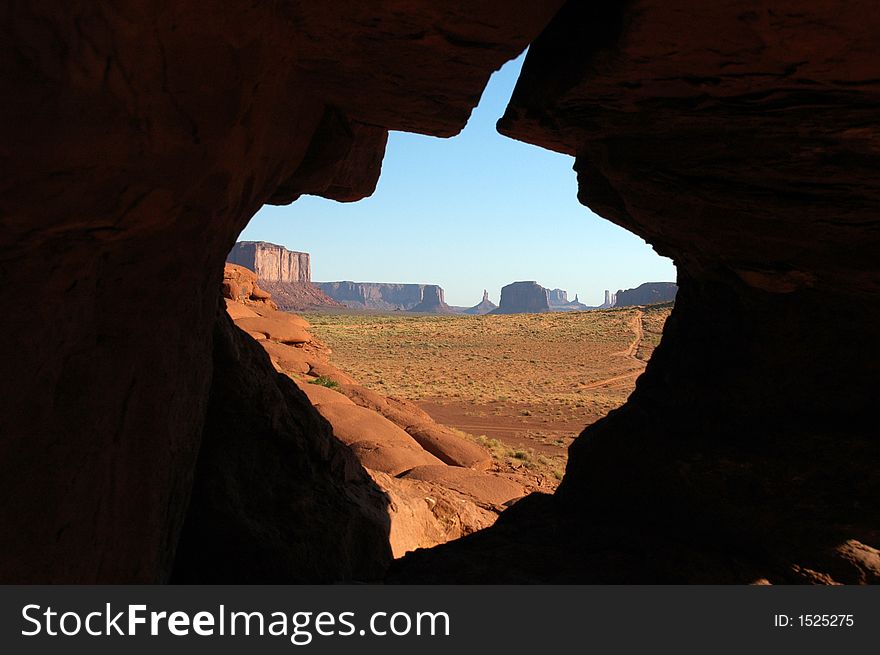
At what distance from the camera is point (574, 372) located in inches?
1449

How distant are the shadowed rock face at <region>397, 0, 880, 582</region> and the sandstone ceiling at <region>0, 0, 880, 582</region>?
0.07 feet

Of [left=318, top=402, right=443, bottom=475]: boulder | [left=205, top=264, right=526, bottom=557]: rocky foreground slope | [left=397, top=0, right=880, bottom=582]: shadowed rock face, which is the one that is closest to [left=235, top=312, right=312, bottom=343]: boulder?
[left=205, top=264, right=526, bottom=557]: rocky foreground slope

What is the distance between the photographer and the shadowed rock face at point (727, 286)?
10.9 ft

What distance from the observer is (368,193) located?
6.82m

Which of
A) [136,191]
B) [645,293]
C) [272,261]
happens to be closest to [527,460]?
[136,191]

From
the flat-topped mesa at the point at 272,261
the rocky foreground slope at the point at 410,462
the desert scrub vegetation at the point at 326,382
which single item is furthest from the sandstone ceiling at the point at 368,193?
the flat-topped mesa at the point at 272,261

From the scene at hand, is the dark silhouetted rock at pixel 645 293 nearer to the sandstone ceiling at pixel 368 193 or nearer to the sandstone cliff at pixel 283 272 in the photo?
the sandstone cliff at pixel 283 272

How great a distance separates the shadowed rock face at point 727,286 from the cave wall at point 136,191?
35.8 inches

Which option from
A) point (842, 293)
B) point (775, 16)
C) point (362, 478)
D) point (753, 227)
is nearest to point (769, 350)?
point (842, 293)

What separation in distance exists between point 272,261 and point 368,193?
15526 centimetres

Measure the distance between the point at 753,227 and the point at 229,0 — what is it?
404cm

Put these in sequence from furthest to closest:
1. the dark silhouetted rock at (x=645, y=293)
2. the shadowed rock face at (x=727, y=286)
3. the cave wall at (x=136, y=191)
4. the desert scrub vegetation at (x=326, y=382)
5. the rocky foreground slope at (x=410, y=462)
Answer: the dark silhouetted rock at (x=645, y=293) < the desert scrub vegetation at (x=326, y=382) < the rocky foreground slope at (x=410, y=462) < the shadowed rock face at (x=727, y=286) < the cave wall at (x=136, y=191)

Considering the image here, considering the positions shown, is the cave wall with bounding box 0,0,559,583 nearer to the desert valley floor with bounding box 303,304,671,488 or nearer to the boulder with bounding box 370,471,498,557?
the boulder with bounding box 370,471,498,557

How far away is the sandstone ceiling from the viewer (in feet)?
9.13
